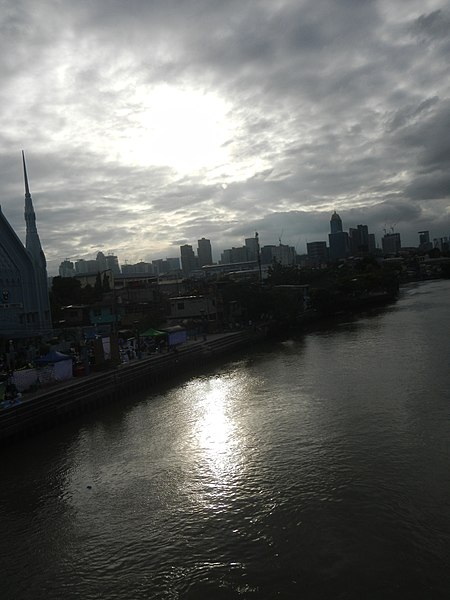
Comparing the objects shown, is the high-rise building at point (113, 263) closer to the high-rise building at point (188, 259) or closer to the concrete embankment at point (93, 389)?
→ the high-rise building at point (188, 259)

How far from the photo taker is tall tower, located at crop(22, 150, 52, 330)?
26.0 meters

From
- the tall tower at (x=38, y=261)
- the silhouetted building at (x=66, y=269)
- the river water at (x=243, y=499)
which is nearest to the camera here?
the river water at (x=243, y=499)

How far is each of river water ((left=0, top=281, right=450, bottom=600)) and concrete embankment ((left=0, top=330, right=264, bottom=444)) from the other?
572 millimetres

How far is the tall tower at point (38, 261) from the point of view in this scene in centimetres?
2600

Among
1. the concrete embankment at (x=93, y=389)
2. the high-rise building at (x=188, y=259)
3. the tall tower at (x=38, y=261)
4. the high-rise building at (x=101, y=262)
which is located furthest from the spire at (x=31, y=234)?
the high-rise building at (x=188, y=259)

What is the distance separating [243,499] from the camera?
32.9ft

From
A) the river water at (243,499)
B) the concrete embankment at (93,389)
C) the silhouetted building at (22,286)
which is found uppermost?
the silhouetted building at (22,286)

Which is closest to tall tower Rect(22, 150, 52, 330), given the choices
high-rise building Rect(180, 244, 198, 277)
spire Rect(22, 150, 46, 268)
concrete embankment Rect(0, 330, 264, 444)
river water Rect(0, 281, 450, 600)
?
spire Rect(22, 150, 46, 268)

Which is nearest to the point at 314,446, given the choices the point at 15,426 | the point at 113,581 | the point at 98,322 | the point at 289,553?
the point at 289,553

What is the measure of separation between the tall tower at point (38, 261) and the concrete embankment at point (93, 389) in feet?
20.4

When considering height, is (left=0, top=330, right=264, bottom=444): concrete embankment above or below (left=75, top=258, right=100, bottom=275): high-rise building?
below

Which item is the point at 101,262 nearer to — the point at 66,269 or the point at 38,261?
the point at 66,269

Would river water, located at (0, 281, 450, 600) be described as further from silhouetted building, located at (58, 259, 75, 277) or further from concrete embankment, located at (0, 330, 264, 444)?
silhouetted building, located at (58, 259, 75, 277)

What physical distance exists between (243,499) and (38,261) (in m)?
20.3
